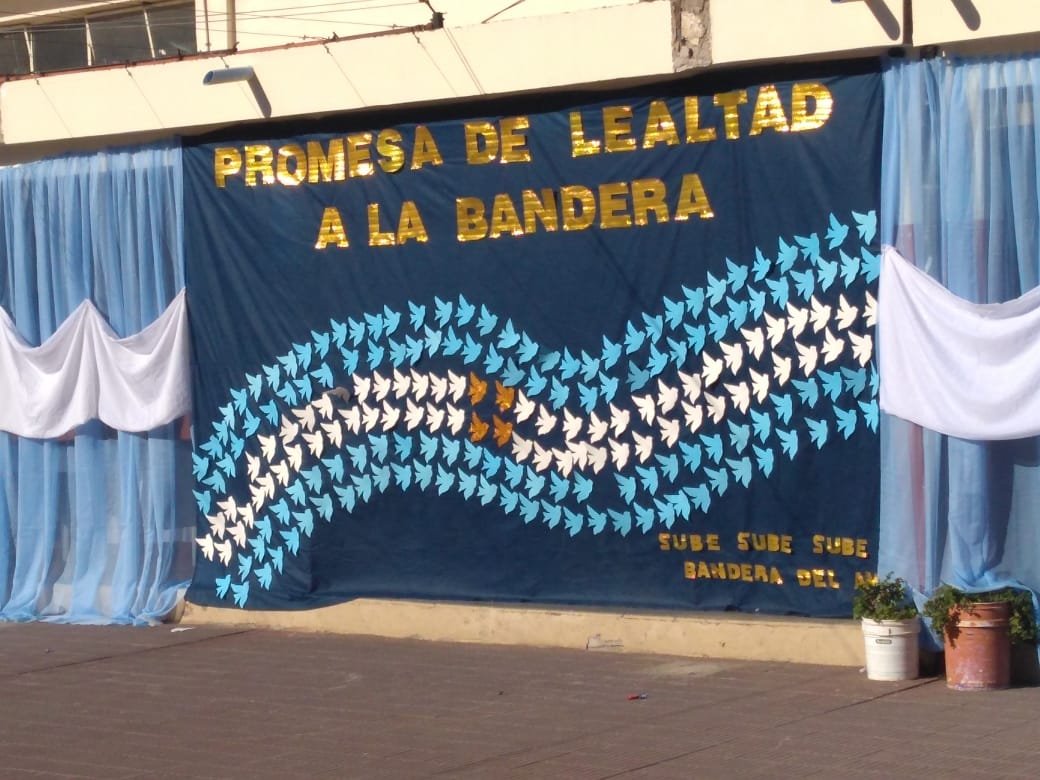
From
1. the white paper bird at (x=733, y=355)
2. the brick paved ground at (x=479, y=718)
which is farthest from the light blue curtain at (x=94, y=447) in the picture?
the white paper bird at (x=733, y=355)

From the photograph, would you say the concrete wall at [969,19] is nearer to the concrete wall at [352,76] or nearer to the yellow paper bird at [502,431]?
the concrete wall at [352,76]

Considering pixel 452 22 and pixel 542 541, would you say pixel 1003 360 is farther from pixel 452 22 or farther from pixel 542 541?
pixel 452 22

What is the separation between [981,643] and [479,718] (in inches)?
105

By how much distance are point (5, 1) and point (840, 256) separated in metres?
9.01

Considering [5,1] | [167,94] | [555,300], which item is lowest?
[555,300]

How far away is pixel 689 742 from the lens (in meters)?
7.79

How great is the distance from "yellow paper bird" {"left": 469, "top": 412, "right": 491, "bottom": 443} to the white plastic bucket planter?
9.55 ft

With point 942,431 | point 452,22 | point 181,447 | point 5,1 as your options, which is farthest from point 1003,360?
point 5,1

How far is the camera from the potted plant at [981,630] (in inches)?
338

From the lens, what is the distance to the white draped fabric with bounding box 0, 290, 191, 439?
1191cm

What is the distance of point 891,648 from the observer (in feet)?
29.1

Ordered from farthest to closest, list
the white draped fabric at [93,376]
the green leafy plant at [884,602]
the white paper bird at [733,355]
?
the white draped fabric at [93,376]
the white paper bird at [733,355]
the green leafy plant at [884,602]

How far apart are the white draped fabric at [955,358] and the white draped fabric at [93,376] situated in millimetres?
5331

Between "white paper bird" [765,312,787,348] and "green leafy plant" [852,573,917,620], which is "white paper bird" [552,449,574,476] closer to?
"white paper bird" [765,312,787,348]
